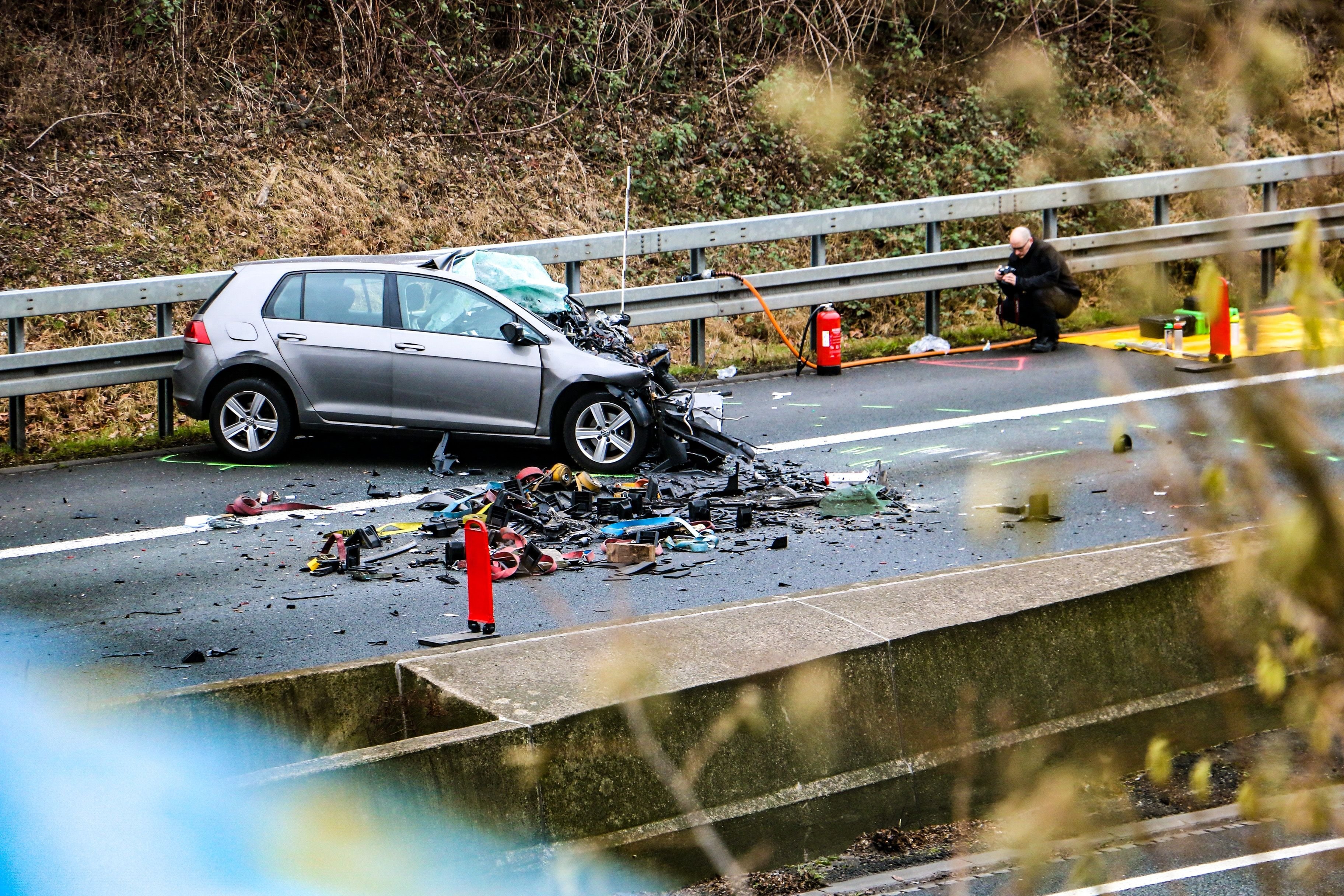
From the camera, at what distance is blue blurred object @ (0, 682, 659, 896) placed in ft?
14.9

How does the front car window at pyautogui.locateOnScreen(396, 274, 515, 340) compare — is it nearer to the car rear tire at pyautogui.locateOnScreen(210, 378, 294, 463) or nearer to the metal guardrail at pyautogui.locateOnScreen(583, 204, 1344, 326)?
the car rear tire at pyautogui.locateOnScreen(210, 378, 294, 463)

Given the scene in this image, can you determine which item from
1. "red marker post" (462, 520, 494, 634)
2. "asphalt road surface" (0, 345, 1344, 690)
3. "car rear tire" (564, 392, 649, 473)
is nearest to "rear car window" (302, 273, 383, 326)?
"asphalt road surface" (0, 345, 1344, 690)

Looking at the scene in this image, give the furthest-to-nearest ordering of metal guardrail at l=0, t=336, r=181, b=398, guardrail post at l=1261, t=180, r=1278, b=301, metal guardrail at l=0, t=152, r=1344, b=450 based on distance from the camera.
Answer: guardrail post at l=1261, t=180, r=1278, b=301, metal guardrail at l=0, t=152, r=1344, b=450, metal guardrail at l=0, t=336, r=181, b=398

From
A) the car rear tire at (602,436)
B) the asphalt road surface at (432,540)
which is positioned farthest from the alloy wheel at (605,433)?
the asphalt road surface at (432,540)

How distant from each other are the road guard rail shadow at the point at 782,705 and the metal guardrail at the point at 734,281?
609cm

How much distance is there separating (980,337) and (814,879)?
12.1 m

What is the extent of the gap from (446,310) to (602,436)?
5.50ft

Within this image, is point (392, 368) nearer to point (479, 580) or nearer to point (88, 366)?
point (88, 366)

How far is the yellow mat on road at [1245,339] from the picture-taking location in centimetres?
171

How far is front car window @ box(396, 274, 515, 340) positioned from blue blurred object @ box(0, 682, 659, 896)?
6812 mm

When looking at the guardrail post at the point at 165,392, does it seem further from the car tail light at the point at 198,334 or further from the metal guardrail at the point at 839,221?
the metal guardrail at the point at 839,221

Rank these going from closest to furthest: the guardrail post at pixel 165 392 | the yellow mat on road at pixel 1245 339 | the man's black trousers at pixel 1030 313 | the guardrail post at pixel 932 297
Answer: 1. the yellow mat on road at pixel 1245 339
2. the guardrail post at pixel 165 392
3. the man's black trousers at pixel 1030 313
4. the guardrail post at pixel 932 297

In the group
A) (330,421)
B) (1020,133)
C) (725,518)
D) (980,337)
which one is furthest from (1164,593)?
(1020,133)

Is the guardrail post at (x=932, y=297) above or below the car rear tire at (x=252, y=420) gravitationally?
above
